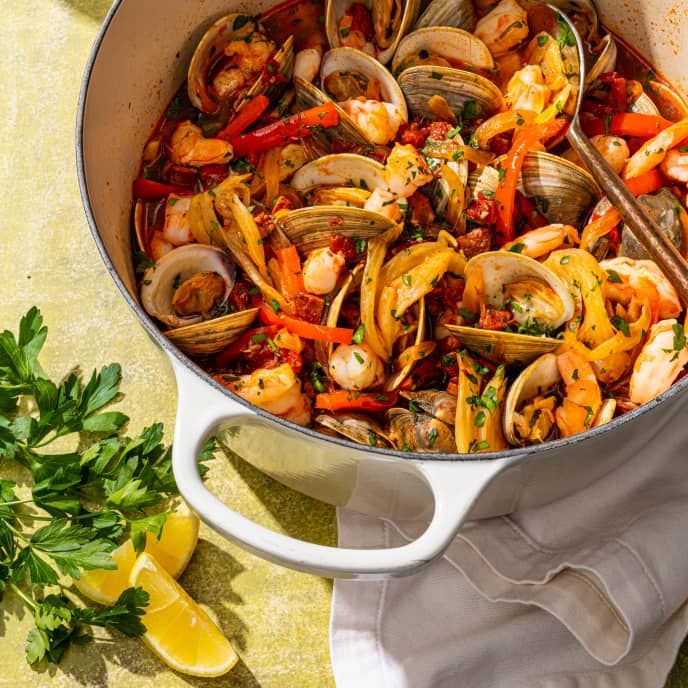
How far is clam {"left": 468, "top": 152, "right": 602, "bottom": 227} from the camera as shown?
6.61 ft

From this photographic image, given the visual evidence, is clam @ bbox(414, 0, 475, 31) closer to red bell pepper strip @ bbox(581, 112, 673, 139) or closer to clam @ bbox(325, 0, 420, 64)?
clam @ bbox(325, 0, 420, 64)

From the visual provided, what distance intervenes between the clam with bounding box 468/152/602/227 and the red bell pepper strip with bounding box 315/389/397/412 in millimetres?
513

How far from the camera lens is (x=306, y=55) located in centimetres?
220

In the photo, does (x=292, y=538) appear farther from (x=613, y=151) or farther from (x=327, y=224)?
(x=613, y=151)

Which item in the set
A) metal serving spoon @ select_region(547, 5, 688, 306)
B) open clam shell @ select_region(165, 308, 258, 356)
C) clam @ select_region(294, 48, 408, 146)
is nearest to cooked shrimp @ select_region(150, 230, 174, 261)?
open clam shell @ select_region(165, 308, 258, 356)

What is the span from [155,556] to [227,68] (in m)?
1.17

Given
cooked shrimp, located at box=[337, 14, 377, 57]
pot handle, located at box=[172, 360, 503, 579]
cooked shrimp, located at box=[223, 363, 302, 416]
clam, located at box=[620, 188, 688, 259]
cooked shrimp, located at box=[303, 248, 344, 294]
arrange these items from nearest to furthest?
pot handle, located at box=[172, 360, 503, 579] → cooked shrimp, located at box=[223, 363, 302, 416] → cooked shrimp, located at box=[303, 248, 344, 294] → clam, located at box=[620, 188, 688, 259] → cooked shrimp, located at box=[337, 14, 377, 57]

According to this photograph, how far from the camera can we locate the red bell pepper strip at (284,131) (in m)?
2.09

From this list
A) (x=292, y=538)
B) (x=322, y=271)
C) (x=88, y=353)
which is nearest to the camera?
(x=292, y=538)

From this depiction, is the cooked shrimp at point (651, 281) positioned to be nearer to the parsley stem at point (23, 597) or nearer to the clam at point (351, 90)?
the clam at point (351, 90)

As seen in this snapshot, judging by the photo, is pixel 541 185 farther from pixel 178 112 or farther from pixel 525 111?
pixel 178 112

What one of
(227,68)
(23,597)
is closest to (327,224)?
(227,68)

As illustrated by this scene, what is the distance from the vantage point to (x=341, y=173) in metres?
2.06

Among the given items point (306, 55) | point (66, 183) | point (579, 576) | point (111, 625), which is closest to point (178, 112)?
point (306, 55)
